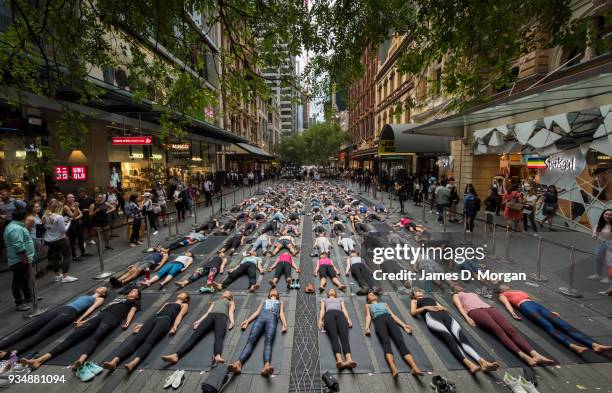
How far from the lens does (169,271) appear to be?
25.4ft

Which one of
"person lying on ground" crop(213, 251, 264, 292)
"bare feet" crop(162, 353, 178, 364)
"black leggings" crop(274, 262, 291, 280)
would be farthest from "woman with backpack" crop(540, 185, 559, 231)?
"bare feet" crop(162, 353, 178, 364)

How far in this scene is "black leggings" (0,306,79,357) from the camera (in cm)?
462

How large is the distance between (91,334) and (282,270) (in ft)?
14.2

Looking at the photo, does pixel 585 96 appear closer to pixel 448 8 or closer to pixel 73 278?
pixel 448 8

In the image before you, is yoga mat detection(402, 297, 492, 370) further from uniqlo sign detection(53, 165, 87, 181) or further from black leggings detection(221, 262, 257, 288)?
uniqlo sign detection(53, 165, 87, 181)

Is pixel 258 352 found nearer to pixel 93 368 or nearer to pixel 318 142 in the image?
pixel 93 368

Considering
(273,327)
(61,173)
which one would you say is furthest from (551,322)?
(61,173)

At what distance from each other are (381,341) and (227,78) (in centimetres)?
586

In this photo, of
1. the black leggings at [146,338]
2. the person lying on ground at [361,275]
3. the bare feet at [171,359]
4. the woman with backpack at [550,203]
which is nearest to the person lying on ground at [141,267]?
the black leggings at [146,338]

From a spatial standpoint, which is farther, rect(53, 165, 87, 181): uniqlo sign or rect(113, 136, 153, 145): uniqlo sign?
rect(53, 165, 87, 181): uniqlo sign

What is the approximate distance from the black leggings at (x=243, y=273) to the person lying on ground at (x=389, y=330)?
121 inches

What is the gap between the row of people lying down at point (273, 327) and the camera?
442 cm

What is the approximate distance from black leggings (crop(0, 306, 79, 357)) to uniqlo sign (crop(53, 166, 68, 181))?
9.86m

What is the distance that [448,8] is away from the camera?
4531 millimetres
